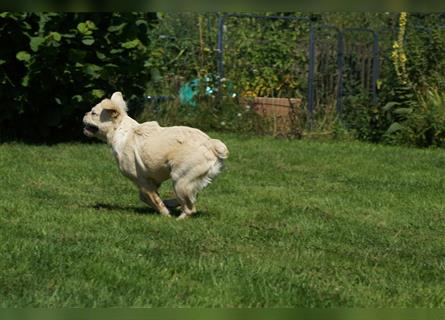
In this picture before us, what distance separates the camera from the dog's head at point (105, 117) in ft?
25.8

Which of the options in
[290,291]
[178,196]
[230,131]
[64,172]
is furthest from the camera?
[230,131]

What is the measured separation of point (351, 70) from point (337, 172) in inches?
208

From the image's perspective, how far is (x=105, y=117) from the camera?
793 cm

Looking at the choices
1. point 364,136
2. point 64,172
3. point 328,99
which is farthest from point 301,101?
point 64,172

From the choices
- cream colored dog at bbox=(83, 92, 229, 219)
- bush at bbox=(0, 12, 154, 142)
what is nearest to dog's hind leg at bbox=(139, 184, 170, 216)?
cream colored dog at bbox=(83, 92, 229, 219)

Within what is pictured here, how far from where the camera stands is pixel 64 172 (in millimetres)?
10281

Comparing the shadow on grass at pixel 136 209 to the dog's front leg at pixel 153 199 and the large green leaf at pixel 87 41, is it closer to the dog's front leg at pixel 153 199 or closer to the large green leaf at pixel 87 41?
the dog's front leg at pixel 153 199

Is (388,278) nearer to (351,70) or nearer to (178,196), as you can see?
(178,196)

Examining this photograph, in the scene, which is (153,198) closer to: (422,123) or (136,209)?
(136,209)

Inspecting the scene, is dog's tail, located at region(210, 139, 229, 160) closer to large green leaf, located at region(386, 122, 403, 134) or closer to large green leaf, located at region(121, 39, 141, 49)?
large green leaf, located at region(121, 39, 141, 49)

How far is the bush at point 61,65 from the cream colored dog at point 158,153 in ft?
14.2

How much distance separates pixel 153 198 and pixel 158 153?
0.50m

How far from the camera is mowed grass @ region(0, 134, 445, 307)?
189 inches

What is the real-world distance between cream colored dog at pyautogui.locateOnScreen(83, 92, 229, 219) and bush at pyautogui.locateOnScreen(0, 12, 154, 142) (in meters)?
4.32
